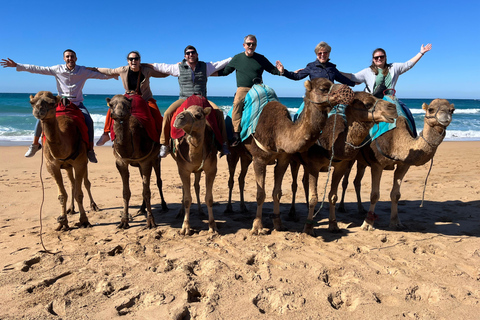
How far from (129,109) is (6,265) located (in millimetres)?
2887

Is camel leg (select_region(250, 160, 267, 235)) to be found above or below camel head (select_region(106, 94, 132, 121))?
below

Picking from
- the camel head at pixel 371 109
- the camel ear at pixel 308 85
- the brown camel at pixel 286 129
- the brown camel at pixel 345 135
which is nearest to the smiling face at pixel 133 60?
the brown camel at pixel 286 129

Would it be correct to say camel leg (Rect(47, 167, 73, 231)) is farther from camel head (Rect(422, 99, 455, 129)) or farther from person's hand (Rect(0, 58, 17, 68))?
camel head (Rect(422, 99, 455, 129))

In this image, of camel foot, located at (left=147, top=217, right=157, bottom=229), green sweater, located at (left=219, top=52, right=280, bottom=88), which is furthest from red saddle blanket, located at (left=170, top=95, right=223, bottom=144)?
camel foot, located at (left=147, top=217, right=157, bottom=229)

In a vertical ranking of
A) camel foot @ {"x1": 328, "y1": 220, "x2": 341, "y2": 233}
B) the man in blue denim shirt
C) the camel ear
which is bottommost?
camel foot @ {"x1": 328, "y1": 220, "x2": 341, "y2": 233}

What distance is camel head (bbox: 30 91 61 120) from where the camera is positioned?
5266mm

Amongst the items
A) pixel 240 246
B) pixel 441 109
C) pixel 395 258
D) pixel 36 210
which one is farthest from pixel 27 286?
pixel 441 109

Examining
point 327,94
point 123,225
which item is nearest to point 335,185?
point 327,94

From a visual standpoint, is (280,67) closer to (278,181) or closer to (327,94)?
(327,94)

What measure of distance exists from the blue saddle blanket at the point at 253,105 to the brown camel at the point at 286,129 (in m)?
0.09

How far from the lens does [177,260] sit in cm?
498

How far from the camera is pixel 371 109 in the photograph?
5.00 m

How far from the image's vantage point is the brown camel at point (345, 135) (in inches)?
195

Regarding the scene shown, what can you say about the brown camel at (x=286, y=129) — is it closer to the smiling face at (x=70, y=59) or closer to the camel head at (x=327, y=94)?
the camel head at (x=327, y=94)
